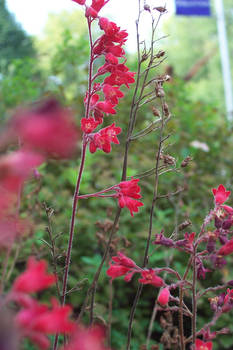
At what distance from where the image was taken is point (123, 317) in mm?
2248

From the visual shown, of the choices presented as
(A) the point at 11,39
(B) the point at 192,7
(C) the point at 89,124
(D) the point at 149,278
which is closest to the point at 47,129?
(D) the point at 149,278

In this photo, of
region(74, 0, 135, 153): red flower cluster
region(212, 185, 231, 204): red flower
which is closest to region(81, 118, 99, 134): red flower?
region(74, 0, 135, 153): red flower cluster

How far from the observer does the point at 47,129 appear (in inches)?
16.3

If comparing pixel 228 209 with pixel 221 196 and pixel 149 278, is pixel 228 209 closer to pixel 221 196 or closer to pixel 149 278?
pixel 221 196

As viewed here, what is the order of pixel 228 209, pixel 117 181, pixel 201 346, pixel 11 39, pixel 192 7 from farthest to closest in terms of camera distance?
pixel 11 39
pixel 192 7
pixel 117 181
pixel 228 209
pixel 201 346

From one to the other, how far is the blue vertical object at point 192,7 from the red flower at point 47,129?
20.4 feet

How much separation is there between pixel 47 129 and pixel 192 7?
6395 millimetres

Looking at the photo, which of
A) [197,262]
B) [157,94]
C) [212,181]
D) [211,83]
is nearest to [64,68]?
[212,181]

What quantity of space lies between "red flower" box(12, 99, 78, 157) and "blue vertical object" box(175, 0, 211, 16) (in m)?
6.20

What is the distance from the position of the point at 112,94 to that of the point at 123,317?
1.45m

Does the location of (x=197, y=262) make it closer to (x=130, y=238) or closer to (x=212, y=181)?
(x=130, y=238)

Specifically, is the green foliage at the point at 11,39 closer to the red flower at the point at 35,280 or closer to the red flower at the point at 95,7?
the red flower at the point at 95,7

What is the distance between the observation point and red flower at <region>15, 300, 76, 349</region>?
476mm

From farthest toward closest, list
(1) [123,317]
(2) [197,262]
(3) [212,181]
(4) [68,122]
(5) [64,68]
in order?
(5) [64,68]
(3) [212,181]
(1) [123,317]
(2) [197,262]
(4) [68,122]
